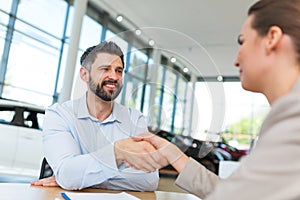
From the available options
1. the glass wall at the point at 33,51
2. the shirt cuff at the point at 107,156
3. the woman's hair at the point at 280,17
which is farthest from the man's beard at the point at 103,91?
the glass wall at the point at 33,51

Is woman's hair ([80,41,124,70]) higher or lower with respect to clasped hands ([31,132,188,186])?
higher

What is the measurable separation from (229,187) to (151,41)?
0.40 m

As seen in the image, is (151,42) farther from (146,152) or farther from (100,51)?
(146,152)

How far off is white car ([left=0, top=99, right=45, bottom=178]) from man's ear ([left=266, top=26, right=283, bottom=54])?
2.72 metres

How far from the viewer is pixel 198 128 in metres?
0.68

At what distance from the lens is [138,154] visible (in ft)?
2.14

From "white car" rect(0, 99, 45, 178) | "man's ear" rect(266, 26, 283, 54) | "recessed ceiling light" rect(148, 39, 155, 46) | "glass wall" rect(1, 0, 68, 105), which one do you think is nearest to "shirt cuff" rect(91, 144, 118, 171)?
"recessed ceiling light" rect(148, 39, 155, 46)

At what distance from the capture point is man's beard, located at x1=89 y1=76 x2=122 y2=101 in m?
0.69

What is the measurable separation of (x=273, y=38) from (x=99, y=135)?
407mm

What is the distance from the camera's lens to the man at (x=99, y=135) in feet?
2.23

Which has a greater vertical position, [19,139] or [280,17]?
[280,17]

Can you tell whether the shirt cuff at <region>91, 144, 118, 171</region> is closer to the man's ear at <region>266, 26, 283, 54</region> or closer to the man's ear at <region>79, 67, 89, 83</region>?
the man's ear at <region>79, 67, 89, 83</region>

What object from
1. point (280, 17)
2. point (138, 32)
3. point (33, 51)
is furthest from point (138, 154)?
point (33, 51)

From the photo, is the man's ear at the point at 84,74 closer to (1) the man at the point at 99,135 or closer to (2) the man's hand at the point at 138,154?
(1) the man at the point at 99,135
